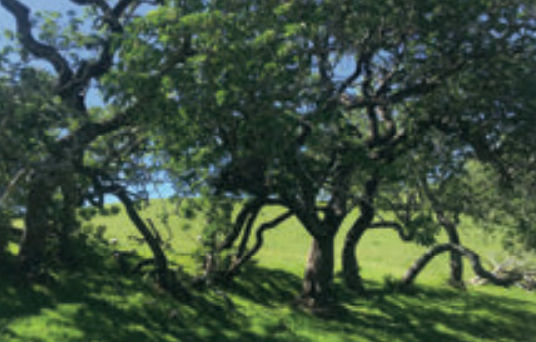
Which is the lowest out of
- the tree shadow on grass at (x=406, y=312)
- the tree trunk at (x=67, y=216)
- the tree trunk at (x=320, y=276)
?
the tree shadow on grass at (x=406, y=312)

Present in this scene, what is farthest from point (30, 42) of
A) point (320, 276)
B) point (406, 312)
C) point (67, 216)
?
point (406, 312)

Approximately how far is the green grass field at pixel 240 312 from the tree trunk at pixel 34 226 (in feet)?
2.57

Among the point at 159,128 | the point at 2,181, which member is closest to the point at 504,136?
the point at 159,128

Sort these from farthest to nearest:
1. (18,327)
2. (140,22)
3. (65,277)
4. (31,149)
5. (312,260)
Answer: (312,260) < (65,277) < (31,149) < (18,327) < (140,22)

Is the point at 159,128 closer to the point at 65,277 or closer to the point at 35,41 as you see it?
the point at 35,41

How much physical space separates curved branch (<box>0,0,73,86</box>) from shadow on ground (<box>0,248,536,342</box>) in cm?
757

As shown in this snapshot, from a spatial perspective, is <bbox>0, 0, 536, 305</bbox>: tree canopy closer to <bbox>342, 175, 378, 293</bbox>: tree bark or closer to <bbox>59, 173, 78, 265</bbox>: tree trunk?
<bbox>59, 173, 78, 265</bbox>: tree trunk

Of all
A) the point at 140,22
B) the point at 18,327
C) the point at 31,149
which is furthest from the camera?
the point at 31,149

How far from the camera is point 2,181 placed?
1805cm

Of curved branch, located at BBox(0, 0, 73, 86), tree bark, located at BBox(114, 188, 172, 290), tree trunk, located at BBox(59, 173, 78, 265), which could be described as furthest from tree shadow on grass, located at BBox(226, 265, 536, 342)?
curved branch, located at BBox(0, 0, 73, 86)

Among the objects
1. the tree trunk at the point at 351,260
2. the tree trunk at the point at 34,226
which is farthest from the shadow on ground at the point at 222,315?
the tree trunk at the point at 351,260

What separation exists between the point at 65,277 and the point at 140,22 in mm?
10867

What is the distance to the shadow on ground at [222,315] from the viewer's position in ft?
49.8

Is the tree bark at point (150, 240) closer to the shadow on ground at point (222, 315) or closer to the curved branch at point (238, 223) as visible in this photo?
the shadow on ground at point (222, 315)
